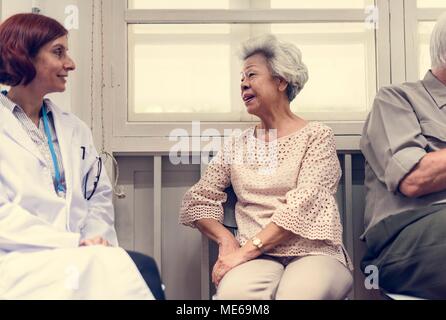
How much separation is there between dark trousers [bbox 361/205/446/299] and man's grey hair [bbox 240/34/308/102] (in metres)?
0.51

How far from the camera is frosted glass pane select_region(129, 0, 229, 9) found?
2021mm

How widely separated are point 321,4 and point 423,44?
0.38 m

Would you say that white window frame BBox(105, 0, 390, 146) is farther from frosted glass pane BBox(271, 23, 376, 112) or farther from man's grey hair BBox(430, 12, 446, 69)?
man's grey hair BBox(430, 12, 446, 69)

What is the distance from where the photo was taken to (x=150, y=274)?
1271mm

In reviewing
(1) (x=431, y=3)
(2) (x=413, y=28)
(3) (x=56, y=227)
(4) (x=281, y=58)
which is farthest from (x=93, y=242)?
(1) (x=431, y=3)

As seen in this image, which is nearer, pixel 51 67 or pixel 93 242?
pixel 93 242

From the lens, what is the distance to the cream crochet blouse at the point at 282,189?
1580 mm

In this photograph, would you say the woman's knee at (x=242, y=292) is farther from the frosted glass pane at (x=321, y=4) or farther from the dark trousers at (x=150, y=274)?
the frosted glass pane at (x=321, y=4)

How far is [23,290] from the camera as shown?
1181 millimetres

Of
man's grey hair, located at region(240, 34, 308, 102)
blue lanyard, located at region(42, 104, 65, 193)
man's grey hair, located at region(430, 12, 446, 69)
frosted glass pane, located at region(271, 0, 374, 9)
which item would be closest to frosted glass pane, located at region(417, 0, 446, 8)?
frosted glass pane, located at region(271, 0, 374, 9)

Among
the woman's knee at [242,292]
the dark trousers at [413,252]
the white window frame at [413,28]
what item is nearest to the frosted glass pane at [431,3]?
the white window frame at [413,28]

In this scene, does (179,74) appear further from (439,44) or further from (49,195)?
(439,44)
